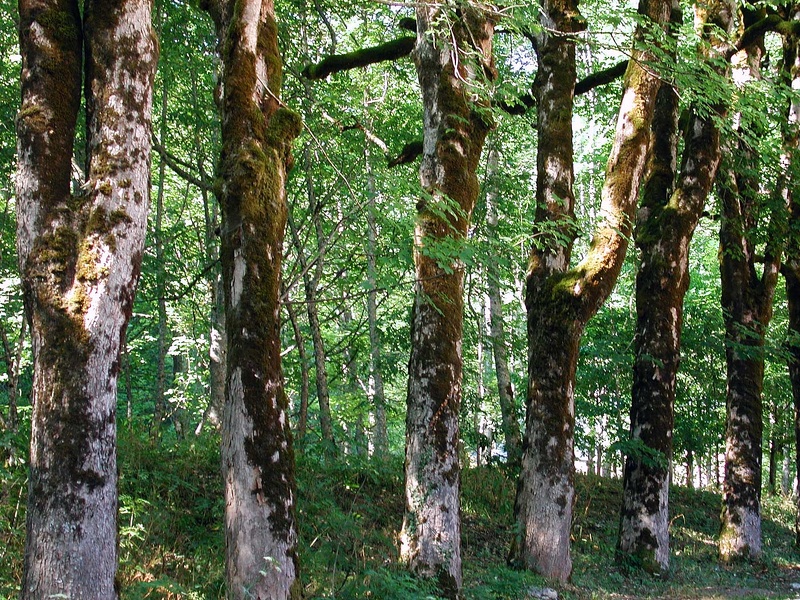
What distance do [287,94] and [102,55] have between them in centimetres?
656

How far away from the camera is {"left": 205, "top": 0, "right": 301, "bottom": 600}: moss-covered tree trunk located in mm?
4504

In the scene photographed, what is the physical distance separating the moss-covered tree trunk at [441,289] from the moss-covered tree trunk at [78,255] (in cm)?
264

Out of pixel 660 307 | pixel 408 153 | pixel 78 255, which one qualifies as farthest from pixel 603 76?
pixel 78 255

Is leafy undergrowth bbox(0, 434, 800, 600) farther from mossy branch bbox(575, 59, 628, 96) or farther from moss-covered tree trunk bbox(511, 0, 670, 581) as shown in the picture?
mossy branch bbox(575, 59, 628, 96)

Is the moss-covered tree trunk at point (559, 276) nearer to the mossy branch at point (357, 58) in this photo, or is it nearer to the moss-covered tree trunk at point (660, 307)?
the moss-covered tree trunk at point (660, 307)

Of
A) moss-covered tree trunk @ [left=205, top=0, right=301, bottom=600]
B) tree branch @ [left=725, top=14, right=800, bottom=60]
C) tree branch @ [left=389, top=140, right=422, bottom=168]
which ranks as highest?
tree branch @ [left=725, top=14, right=800, bottom=60]

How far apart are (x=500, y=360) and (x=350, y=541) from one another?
7.76 meters

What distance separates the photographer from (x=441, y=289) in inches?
285

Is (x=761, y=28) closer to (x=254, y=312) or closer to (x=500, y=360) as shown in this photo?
(x=500, y=360)

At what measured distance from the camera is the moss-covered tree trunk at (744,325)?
1125cm

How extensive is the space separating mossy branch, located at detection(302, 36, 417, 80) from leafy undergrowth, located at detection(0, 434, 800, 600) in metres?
5.38

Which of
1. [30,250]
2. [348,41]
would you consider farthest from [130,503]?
[348,41]

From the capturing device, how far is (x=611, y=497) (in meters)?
14.8

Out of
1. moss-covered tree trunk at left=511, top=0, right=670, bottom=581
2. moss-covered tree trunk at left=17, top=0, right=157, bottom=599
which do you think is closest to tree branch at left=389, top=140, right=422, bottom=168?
moss-covered tree trunk at left=511, top=0, right=670, bottom=581
